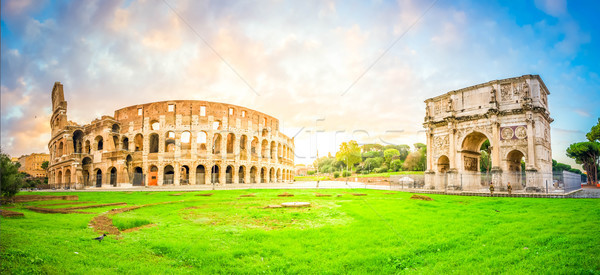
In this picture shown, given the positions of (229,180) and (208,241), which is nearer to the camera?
(208,241)

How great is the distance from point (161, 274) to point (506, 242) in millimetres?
7164

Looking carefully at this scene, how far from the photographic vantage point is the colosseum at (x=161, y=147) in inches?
1833

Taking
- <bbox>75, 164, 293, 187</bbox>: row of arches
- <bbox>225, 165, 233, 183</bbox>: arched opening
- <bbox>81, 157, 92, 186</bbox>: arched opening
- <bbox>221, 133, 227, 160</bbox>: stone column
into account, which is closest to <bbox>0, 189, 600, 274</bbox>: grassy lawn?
<bbox>75, 164, 293, 187</bbox>: row of arches

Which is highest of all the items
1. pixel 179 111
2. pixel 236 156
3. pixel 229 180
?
pixel 179 111

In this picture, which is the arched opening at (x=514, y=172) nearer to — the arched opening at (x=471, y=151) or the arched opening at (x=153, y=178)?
the arched opening at (x=471, y=151)

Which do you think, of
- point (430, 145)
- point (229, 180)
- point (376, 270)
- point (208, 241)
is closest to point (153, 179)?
point (229, 180)

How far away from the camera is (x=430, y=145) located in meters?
31.9

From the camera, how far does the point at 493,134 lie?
2677 cm

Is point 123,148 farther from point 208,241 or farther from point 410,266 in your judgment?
point 410,266

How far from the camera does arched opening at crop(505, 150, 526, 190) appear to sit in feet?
81.8

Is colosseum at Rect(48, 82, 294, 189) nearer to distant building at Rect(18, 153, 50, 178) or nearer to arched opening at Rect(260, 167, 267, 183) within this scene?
arched opening at Rect(260, 167, 267, 183)

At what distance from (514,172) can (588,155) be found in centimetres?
4248

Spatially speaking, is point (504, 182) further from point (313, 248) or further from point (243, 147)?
point (243, 147)

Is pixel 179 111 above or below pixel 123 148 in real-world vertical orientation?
above
